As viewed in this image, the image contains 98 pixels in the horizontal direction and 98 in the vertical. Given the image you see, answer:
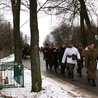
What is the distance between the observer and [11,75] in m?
12.0

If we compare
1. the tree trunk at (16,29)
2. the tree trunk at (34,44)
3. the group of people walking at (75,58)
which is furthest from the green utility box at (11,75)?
the tree trunk at (16,29)

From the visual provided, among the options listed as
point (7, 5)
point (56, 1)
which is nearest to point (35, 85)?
point (56, 1)

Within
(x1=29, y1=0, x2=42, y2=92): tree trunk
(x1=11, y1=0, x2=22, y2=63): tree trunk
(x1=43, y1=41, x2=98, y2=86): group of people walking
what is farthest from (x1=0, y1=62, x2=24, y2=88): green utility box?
(x1=11, y1=0, x2=22, y2=63): tree trunk

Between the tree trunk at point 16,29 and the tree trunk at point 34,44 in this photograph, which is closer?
the tree trunk at point 34,44

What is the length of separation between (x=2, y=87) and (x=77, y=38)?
1865 inches

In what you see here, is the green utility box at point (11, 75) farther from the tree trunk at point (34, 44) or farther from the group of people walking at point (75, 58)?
the group of people walking at point (75, 58)

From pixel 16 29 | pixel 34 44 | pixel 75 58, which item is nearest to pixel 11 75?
pixel 34 44

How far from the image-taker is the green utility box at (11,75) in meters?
11.8

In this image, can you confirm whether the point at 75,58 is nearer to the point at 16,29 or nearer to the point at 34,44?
the point at 16,29

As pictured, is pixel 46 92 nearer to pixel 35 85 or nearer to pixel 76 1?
pixel 35 85

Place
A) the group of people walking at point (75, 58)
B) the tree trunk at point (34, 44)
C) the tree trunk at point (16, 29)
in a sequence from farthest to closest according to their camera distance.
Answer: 1. the tree trunk at point (16, 29)
2. the group of people walking at point (75, 58)
3. the tree trunk at point (34, 44)

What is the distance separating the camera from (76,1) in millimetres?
19703

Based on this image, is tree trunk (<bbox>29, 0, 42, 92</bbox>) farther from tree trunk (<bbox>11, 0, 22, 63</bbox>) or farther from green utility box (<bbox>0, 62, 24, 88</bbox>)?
tree trunk (<bbox>11, 0, 22, 63</bbox>)

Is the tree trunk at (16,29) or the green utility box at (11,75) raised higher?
the tree trunk at (16,29)
